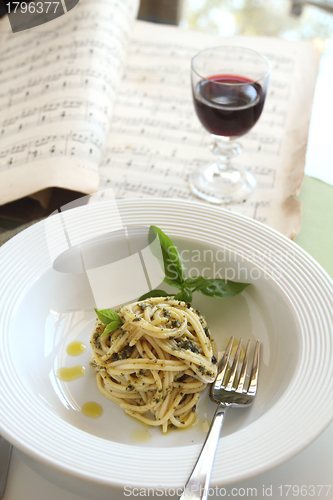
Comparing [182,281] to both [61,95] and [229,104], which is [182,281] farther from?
[61,95]

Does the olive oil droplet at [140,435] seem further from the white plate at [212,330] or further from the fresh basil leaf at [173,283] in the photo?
the fresh basil leaf at [173,283]

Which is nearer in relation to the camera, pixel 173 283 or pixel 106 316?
pixel 106 316

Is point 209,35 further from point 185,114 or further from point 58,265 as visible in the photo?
point 58,265

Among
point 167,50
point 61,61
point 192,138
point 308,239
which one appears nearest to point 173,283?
point 308,239

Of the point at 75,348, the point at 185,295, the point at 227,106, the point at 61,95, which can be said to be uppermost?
the point at 227,106

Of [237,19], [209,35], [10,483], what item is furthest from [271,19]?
[10,483]
